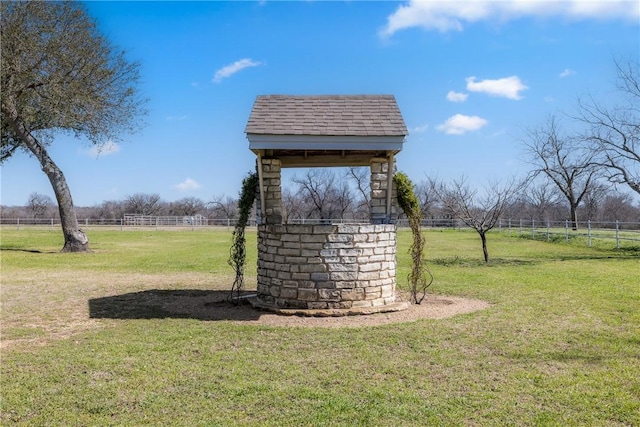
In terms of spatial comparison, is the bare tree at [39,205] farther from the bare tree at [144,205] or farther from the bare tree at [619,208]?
the bare tree at [619,208]

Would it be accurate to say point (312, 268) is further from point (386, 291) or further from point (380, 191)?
point (380, 191)

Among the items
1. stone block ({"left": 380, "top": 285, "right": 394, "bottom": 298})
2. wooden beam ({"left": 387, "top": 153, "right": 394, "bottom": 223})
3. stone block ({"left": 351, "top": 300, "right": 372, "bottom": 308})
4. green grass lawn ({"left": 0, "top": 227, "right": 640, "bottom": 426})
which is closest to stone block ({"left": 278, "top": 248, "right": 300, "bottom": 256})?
stone block ({"left": 351, "top": 300, "right": 372, "bottom": 308})

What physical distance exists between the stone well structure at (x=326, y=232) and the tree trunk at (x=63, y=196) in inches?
568

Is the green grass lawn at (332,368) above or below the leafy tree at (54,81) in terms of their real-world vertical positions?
below

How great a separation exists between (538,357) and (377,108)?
490 cm

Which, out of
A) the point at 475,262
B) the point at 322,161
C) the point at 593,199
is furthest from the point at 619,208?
the point at 322,161

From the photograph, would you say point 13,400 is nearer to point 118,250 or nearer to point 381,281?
point 381,281

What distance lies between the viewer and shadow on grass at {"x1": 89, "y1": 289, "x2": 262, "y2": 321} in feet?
26.6

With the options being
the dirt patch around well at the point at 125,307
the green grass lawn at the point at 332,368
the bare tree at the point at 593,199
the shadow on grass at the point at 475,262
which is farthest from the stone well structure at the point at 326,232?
the bare tree at the point at 593,199

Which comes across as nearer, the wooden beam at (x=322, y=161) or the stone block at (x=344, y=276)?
the stone block at (x=344, y=276)

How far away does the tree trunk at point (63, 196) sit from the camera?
66.5 ft

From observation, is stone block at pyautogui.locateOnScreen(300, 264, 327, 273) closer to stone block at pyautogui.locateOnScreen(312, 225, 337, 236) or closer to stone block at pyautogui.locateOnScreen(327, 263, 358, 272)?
stone block at pyautogui.locateOnScreen(327, 263, 358, 272)

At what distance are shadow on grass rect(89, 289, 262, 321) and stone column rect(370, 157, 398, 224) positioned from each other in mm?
2579

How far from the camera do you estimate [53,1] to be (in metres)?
19.4
